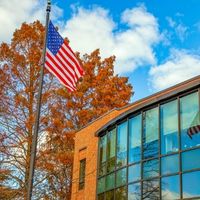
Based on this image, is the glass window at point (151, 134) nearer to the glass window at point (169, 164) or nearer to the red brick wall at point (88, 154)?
the glass window at point (169, 164)

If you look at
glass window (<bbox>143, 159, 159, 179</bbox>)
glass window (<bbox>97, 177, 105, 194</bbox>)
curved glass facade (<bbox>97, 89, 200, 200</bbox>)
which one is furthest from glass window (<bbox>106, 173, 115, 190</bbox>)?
glass window (<bbox>143, 159, 159, 179</bbox>)

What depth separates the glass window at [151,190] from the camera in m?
17.3

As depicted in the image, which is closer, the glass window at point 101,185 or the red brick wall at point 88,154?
the glass window at point 101,185

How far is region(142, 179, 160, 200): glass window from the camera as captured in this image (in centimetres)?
1726

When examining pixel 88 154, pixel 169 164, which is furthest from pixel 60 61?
pixel 88 154

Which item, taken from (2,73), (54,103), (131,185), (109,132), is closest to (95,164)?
(109,132)

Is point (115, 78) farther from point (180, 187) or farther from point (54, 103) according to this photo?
point (180, 187)

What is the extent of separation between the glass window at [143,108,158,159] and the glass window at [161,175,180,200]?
1.21 m

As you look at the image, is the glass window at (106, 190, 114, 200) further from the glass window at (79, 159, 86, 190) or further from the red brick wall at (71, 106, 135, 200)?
the glass window at (79, 159, 86, 190)

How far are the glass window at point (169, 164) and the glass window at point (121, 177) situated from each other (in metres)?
2.97

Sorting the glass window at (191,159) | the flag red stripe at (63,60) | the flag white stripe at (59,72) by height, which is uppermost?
the flag red stripe at (63,60)

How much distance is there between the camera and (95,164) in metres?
23.6

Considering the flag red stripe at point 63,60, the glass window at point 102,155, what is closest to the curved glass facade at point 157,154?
the glass window at point 102,155

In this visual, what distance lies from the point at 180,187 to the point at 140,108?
159 inches
